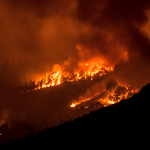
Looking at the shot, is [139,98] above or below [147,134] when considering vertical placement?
above

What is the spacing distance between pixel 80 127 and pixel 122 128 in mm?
3522

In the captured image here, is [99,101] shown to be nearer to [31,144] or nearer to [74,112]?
[74,112]

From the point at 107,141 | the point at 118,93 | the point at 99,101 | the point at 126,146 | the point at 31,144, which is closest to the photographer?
the point at 126,146

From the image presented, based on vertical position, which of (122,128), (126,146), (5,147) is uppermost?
(5,147)

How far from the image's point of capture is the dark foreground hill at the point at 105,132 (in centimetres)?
1278

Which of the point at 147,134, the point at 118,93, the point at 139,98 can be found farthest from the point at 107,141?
the point at 118,93

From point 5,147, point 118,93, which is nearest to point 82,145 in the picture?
point 5,147

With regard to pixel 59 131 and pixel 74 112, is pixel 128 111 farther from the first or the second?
pixel 74 112

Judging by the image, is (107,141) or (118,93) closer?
(107,141)

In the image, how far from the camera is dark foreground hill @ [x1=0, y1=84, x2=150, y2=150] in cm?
1278

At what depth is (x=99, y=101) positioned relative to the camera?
199 m

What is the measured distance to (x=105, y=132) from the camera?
46.6 feet

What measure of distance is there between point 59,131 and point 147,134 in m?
7.04

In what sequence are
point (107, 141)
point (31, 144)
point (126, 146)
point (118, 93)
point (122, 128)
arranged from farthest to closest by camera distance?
1. point (118, 93)
2. point (31, 144)
3. point (122, 128)
4. point (107, 141)
5. point (126, 146)
